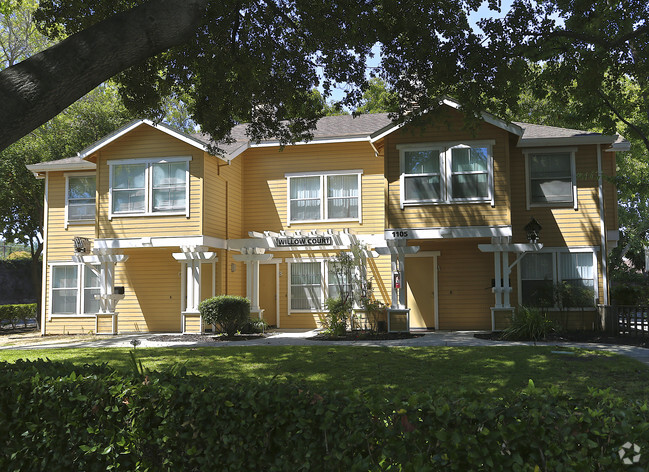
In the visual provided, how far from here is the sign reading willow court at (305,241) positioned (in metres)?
19.2

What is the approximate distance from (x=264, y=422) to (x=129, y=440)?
41.7 inches

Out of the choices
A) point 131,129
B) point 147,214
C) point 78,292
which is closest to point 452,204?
point 147,214

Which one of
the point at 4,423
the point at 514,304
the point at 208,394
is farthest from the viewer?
the point at 514,304

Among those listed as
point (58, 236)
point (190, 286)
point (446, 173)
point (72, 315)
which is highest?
point (446, 173)

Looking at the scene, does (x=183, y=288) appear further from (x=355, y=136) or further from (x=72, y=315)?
(x=355, y=136)

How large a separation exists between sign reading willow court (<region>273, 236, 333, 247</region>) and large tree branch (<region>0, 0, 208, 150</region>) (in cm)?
1264

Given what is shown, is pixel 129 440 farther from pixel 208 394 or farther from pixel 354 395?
pixel 354 395

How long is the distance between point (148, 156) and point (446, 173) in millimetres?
9916

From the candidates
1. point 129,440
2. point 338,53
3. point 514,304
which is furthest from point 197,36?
point 514,304

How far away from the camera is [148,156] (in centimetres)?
1966

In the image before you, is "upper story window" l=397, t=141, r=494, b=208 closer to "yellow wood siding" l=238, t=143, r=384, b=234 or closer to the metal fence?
"yellow wood siding" l=238, t=143, r=384, b=234

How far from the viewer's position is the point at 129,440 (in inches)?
161

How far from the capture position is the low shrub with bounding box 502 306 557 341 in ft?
50.9

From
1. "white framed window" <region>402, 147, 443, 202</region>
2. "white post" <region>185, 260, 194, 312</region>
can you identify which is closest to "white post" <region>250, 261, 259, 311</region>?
"white post" <region>185, 260, 194, 312</region>
